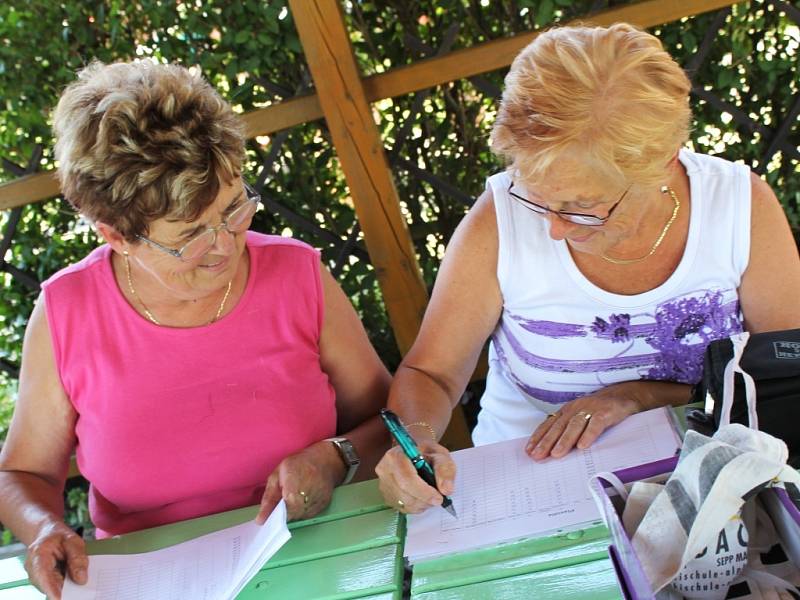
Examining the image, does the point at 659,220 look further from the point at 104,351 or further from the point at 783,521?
the point at 104,351

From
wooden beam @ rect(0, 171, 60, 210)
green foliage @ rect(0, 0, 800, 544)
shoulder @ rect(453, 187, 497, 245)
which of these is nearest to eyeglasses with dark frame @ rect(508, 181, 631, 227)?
shoulder @ rect(453, 187, 497, 245)

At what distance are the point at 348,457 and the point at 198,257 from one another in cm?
56

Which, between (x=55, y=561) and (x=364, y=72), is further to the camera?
(x=364, y=72)

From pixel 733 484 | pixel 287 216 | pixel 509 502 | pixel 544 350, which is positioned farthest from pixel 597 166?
pixel 287 216

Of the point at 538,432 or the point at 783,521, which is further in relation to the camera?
the point at 538,432

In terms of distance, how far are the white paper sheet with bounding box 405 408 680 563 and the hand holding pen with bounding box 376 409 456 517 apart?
3 centimetres

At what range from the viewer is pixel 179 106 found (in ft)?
6.37

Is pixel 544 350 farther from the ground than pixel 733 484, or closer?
closer

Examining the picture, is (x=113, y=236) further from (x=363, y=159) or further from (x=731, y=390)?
(x=731, y=390)

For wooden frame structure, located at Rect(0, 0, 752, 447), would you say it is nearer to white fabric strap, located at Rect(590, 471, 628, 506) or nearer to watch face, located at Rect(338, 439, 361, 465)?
watch face, located at Rect(338, 439, 361, 465)

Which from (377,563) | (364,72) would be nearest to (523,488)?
(377,563)

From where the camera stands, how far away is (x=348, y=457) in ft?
6.73

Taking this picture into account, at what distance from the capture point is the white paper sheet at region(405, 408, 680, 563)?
5.25ft

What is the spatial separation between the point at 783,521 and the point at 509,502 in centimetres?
56
